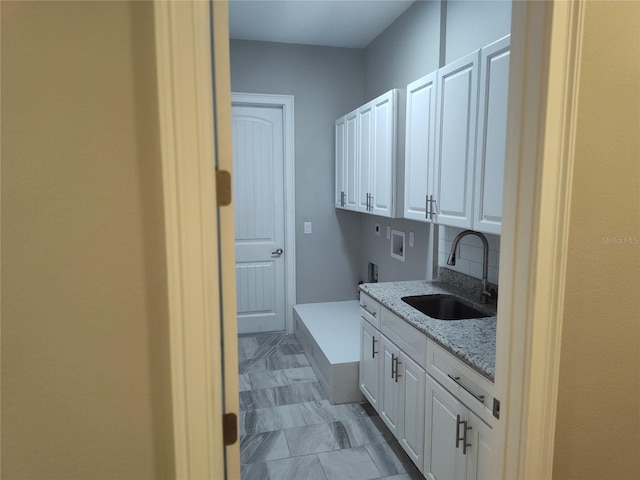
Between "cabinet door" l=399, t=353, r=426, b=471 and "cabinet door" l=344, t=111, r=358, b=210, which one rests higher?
"cabinet door" l=344, t=111, r=358, b=210

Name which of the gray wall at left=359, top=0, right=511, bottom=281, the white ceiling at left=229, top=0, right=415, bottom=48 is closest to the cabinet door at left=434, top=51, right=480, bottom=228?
the gray wall at left=359, top=0, right=511, bottom=281

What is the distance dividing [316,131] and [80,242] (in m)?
3.54

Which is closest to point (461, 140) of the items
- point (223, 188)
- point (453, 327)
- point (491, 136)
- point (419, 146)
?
point (491, 136)

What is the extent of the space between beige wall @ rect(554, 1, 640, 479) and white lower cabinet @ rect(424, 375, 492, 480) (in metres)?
0.42

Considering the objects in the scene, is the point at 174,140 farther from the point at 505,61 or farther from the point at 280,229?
the point at 280,229

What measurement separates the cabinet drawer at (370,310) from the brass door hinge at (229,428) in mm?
1622

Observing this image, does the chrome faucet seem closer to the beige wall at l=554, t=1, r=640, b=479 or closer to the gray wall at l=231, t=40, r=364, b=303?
the beige wall at l=554, t=1, r=640, b=479

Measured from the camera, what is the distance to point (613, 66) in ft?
3.48

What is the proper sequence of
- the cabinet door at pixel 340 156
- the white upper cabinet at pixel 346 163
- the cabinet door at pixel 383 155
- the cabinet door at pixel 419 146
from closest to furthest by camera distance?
the cabinet door at pixel 419 146
the cabinet door at pixel 383 155
the white upper cabinet at pixel 346 163
the cabinet door at pixel 340 156

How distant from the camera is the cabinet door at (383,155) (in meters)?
2.93

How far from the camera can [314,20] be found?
136 inches

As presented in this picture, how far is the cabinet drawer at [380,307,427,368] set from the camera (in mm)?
2041

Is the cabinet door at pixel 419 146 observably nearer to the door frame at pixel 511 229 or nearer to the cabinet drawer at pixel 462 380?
the cabinet drawer at pixel 462 380

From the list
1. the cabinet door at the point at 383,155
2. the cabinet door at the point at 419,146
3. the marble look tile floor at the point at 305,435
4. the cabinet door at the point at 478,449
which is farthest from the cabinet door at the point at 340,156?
the cabinet door at the point at 478,449
